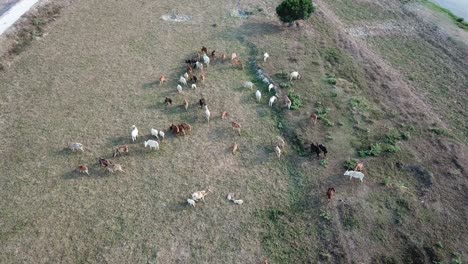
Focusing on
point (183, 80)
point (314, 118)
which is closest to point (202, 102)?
point (183, 80)

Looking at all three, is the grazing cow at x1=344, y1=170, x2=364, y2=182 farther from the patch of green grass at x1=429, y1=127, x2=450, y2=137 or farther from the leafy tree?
the leafy tree

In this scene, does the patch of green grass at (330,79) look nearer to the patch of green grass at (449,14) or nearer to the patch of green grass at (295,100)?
the patch of green grass at (295,100)

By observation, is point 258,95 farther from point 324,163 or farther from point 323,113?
point 324,163

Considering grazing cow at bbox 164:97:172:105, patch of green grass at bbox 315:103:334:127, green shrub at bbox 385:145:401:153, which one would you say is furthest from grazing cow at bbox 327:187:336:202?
grazing cow at bbox 164:97:172:105

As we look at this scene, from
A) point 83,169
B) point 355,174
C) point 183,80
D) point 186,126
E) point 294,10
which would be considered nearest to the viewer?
point 83,169

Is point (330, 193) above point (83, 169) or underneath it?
above

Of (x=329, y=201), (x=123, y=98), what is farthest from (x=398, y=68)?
(x=123, y=98)

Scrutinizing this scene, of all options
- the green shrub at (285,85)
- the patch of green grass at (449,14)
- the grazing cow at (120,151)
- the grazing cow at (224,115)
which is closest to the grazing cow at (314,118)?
the green shrub at (285,85)

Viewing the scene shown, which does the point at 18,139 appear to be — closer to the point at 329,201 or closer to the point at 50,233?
the point at 50,233
